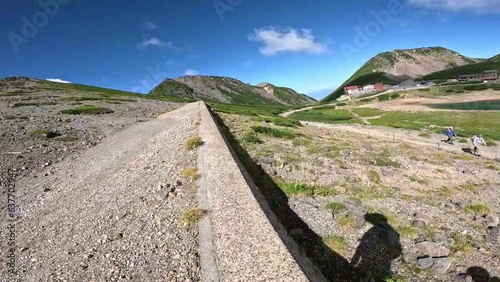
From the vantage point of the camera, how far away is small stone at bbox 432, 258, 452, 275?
15.6 metres

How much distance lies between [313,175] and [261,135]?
1506 cm

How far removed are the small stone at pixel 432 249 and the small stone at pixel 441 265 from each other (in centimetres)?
52

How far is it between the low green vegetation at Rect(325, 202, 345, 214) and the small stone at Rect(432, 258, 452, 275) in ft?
19.3

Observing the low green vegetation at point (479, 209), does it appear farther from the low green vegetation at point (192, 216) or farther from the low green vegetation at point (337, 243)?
the low green vegetation at point (192, 216)

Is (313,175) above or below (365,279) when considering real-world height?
above

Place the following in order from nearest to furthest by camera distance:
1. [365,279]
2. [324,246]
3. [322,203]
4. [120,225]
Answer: [120,225] → [365,279] → [324,246] → [322,203]

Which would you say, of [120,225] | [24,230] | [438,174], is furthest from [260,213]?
[438,174]

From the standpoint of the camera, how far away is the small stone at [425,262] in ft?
52.2

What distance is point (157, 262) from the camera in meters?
10.6

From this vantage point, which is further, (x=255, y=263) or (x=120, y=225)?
(x=120, y=225)

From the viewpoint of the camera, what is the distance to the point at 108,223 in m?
13.7

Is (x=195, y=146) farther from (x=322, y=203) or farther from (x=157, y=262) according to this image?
(x=157, y=262)

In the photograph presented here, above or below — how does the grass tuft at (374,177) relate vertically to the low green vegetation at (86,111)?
below

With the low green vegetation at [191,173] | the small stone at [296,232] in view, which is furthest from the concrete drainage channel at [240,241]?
the small stone at [296,232]
